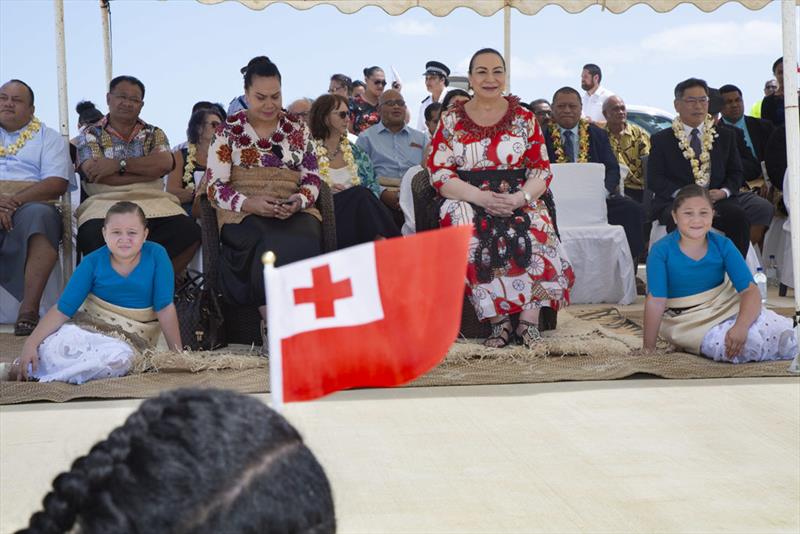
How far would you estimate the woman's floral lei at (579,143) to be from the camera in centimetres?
797

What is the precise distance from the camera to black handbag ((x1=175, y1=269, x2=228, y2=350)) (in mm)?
5707

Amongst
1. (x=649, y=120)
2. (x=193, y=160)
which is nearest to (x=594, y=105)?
(x=649, y=120)

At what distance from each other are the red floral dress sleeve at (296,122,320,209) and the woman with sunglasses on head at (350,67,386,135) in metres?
4.04

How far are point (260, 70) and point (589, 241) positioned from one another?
281 cm

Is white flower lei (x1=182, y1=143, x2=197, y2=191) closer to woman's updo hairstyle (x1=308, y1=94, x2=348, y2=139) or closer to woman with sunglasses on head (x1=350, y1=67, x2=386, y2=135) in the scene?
woman's updo hairstyle (x1=308, y1=94, x2=348, y2=139)

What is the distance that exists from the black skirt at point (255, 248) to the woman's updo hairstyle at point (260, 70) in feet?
2.25

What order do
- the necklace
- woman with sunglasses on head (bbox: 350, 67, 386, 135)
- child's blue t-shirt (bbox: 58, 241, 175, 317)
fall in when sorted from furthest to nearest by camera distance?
woman with sunglasses on head (bbox: 350, 67, 386, 135), the necklace, child's blue t-shirt (bbox: 58, 241, 175, 317)

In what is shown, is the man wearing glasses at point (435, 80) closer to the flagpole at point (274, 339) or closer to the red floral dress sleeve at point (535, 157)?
the red floral dress sleeve at point (535, 157)

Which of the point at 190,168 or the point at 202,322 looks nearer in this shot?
the point at 202,322

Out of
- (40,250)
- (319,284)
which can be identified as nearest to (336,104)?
(40,250)

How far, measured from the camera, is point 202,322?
18.9 feet

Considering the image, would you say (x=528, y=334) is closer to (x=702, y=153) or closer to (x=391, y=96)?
(x=702, y=153)

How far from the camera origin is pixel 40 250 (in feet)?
21.0

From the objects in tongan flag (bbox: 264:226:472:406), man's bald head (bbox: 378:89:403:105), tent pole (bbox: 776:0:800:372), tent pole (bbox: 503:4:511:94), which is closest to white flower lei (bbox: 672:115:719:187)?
tent pole (bbox: 503:4:511:94)
